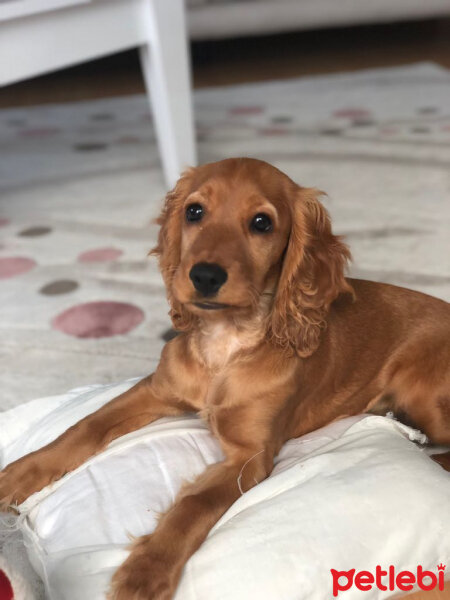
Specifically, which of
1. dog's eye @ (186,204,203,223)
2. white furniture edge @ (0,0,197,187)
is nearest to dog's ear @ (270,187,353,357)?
dog's eye @ (186,204,203,223)

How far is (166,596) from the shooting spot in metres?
1.02

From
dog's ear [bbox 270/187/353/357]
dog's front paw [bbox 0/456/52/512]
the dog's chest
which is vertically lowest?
dog's front paw [bbox 0/456/52/512]

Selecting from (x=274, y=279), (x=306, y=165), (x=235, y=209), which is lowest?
(x=306, y=165)

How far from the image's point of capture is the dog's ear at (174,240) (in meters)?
1.36

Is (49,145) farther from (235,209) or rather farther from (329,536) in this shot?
→ (329,536)

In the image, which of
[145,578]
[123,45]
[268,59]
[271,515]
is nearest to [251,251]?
[271,515]

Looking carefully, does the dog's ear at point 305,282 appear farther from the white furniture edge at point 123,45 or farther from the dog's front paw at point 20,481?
the white furniture edge at point 123,45

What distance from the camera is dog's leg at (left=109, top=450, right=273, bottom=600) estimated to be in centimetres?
103

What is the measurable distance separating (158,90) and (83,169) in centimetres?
63

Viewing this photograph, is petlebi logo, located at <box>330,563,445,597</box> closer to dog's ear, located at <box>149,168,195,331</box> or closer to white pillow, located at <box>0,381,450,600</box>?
white pillow, located at <box>0,381,450,600</box>


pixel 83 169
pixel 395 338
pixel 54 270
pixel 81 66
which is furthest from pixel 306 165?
pixel 81 66

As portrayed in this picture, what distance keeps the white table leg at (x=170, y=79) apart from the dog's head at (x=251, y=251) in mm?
1790

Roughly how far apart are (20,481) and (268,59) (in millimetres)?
5243

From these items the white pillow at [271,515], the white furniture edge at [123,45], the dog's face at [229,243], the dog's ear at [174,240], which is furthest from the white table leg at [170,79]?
the white pillow at [271,515]
